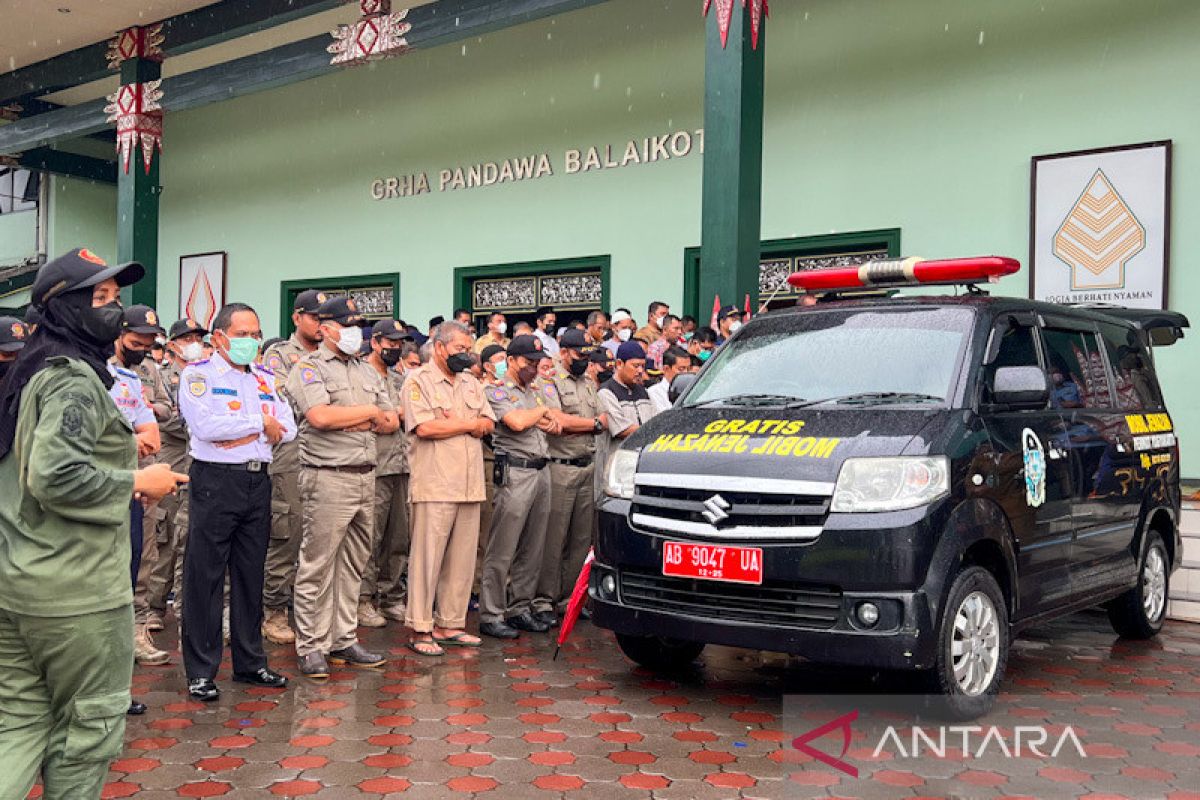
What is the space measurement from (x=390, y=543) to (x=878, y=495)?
352 centimetres

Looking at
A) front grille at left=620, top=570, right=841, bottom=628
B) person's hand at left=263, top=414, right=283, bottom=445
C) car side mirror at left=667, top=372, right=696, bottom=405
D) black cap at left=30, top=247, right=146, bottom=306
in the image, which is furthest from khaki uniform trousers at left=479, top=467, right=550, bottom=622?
black cap at left=30, top=247, right=146, bottom=306

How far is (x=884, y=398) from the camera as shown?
4.89 metres

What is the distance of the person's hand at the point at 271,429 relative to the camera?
16.5 feet

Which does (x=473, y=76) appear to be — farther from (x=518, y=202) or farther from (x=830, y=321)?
(x=830, y=321)

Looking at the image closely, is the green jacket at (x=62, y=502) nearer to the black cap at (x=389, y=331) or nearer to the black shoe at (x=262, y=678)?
the black shoe at (x=262, y=678)

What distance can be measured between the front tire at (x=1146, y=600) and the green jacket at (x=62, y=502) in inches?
213

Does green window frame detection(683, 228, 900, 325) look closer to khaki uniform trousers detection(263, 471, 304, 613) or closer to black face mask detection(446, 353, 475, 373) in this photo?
black face mask detection(446, 353, 475, 373)

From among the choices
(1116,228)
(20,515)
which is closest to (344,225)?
(1116,228)

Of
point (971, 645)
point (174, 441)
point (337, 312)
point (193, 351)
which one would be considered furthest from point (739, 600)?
point (193, 351)

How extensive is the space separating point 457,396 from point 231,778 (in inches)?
102

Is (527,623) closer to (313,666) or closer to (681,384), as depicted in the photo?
(313,666)

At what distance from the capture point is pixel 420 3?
14508mm

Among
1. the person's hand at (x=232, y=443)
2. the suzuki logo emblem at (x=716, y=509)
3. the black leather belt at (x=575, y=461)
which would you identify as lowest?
the suzuki logo emblem at (x=716, y=509)

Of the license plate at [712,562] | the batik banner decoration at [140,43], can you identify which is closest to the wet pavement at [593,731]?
the license plate at [712,562]
